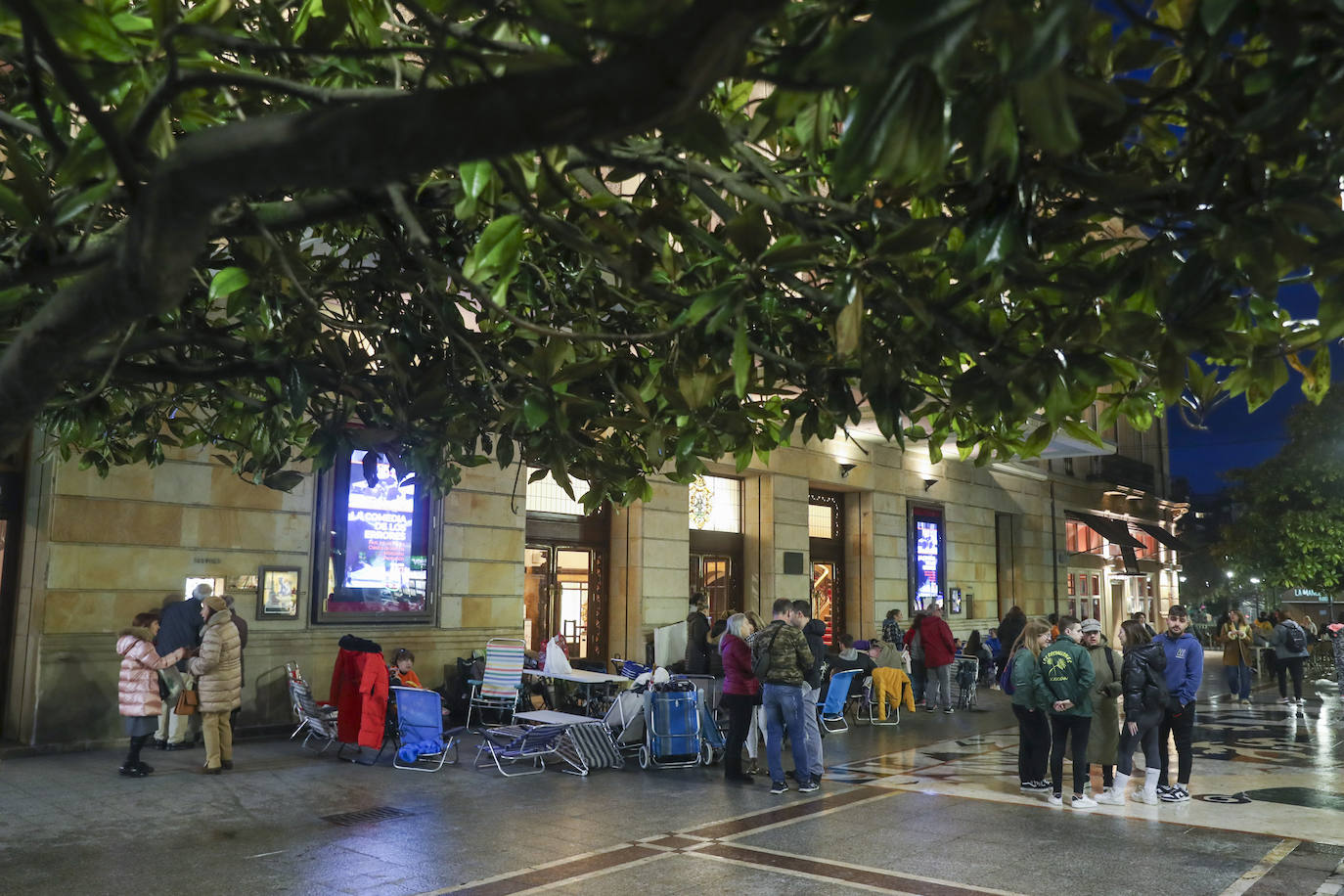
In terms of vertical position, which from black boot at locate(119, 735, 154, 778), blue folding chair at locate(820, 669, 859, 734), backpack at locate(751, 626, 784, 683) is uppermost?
backpack at locate(751, 626, 784, 683)

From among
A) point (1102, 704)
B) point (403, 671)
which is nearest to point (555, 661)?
point (403, 671)

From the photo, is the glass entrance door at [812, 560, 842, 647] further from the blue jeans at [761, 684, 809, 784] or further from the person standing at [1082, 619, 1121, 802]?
the person standing at [1082, 619, 1121, 802]

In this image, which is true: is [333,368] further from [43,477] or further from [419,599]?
[419,599]

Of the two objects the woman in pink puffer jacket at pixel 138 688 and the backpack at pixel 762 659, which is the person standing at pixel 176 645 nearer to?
the woman in pink puffer jacket at pixel 138 688

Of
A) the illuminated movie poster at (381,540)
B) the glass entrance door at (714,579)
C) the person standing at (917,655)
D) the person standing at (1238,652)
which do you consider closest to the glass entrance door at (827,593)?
the glass entrance door at (714,579)

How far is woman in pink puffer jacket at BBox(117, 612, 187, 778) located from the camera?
1003 cm

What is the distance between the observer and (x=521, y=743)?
1070cm

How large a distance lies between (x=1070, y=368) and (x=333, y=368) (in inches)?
145

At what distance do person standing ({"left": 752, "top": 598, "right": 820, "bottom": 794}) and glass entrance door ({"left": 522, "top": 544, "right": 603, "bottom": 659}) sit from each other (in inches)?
292

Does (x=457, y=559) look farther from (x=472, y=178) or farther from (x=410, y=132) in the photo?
(x=410, y=132)

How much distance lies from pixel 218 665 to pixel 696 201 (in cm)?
754

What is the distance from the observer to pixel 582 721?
11.0m

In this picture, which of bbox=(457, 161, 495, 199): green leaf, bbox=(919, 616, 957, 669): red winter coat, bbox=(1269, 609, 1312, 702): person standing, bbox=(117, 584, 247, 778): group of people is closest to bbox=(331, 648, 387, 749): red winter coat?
bbox=(117, 584, 247, 778): group of people

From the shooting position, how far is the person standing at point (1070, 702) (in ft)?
30.7
